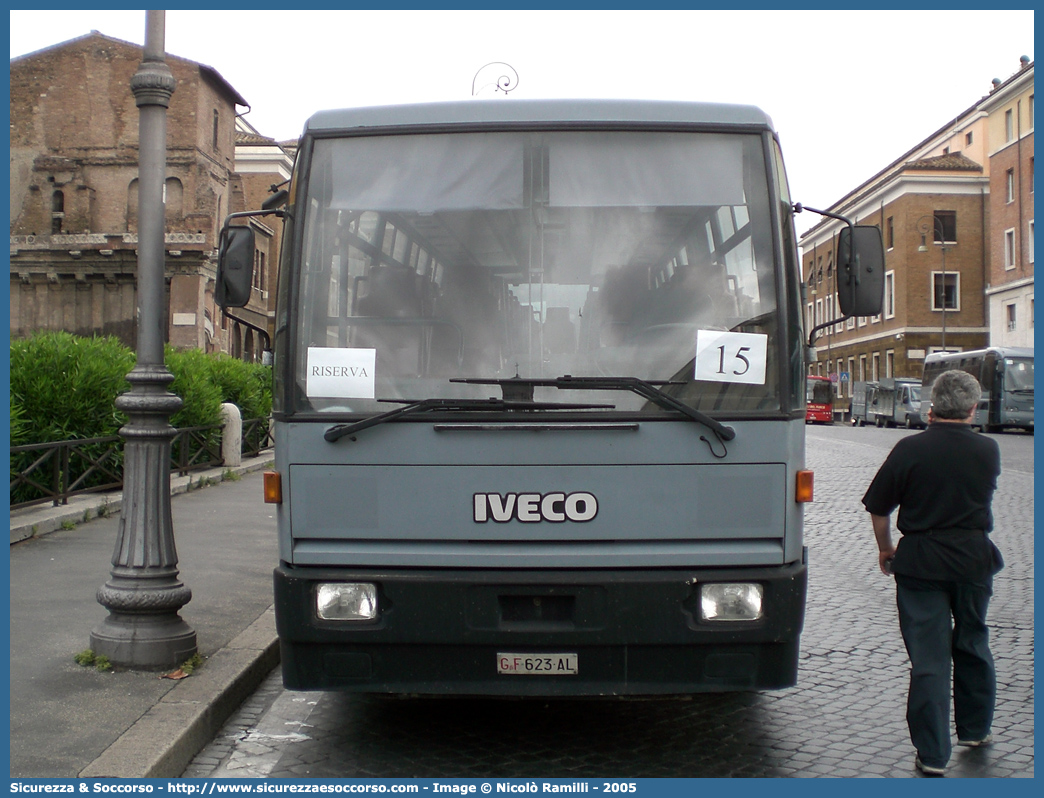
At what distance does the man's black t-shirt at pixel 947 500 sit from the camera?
4.48 metres

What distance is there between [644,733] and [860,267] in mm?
2254

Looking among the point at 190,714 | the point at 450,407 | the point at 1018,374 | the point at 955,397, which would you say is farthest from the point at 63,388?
the point at 1018,374

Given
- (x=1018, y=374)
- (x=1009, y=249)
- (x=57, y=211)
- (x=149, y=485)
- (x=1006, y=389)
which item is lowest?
(x=149, y=485)

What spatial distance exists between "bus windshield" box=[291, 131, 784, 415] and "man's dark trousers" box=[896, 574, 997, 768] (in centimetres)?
102

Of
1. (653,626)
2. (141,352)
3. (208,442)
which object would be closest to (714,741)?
(653,626)

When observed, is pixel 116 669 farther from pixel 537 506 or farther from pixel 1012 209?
pixel 1012 209

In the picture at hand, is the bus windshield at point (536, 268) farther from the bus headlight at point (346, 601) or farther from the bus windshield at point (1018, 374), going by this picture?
the bus windshield at point (1018, 374)

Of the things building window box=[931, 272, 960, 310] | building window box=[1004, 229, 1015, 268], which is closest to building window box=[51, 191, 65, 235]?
building window box=[1004, 229, 1015, 268]

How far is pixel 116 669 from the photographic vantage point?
5.67 metres

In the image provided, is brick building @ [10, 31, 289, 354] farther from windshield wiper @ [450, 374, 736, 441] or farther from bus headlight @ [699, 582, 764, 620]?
bus headlight @ [699, 582, 764, 620]

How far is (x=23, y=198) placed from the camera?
170 ft

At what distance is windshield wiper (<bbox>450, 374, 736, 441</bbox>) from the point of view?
4344 millimetres

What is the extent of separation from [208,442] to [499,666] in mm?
13437

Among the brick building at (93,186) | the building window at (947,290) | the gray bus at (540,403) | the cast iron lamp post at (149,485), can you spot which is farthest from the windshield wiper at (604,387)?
the building window at (947,290)
